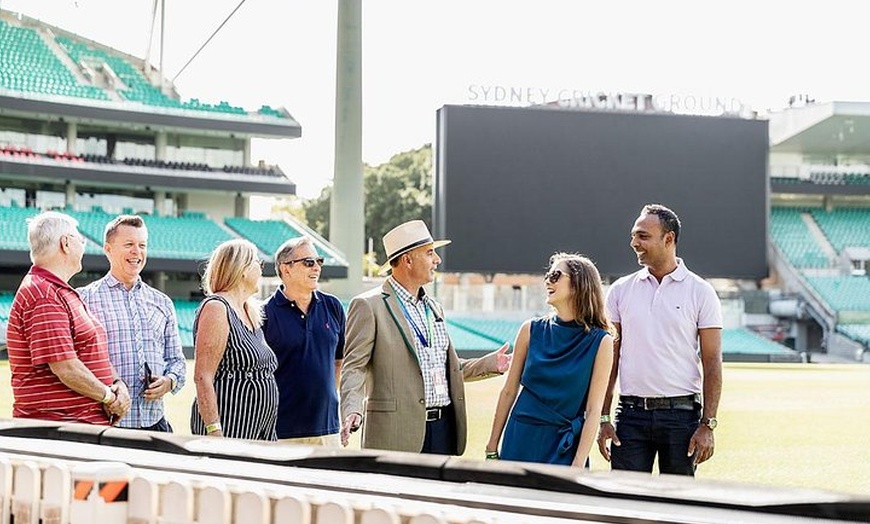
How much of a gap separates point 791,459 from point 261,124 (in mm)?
34735

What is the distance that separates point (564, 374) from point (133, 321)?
7.56 feet

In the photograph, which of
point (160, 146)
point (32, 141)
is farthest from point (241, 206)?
point (32, 141)

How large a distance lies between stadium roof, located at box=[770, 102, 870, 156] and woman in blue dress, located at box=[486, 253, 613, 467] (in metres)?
49.7

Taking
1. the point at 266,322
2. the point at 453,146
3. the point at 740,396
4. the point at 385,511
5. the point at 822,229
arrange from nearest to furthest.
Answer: the point at 385,511 < the point at 266,322 < the point at 740,396 < the point at 453,146 < the point at 822,229

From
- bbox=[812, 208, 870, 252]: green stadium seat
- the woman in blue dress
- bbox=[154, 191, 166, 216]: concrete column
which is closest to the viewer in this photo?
the woman in blue dress

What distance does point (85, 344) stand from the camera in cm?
494

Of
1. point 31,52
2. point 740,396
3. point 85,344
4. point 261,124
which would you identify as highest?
point 31,52

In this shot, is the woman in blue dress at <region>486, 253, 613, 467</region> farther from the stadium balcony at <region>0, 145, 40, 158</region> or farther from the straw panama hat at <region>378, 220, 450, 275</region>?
the stadium balcony at <region>0, 145, 40, 158</region>

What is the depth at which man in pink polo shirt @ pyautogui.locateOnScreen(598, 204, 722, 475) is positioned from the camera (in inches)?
201

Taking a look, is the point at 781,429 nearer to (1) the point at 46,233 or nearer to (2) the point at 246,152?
(1) the point at 46,233

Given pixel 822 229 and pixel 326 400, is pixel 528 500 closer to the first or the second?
pixel 326 400

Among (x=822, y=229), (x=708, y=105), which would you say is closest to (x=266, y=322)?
(x=708, y=105)

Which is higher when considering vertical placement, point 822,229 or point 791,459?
point 822,229

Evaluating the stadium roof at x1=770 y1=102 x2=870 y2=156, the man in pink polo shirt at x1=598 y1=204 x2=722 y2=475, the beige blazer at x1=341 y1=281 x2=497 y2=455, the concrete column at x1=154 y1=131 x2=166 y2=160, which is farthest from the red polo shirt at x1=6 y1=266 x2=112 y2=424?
the stadium roof at x1=770 y1=102 x2=870 y2=156
